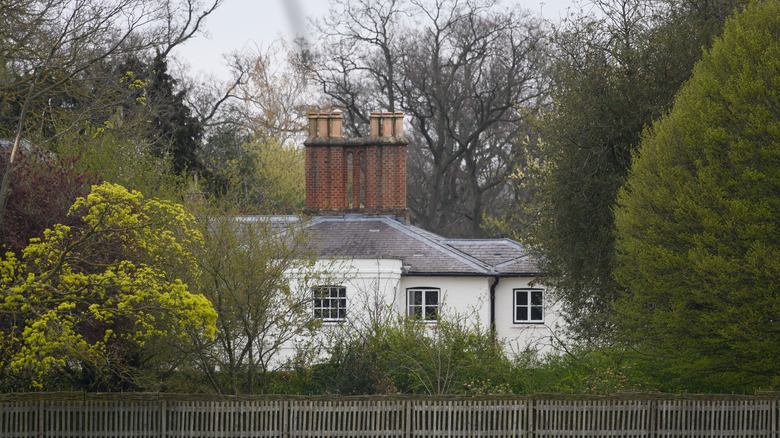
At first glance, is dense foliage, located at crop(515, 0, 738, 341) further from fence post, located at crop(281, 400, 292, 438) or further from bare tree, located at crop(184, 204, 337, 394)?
fence post, located at crop(281, 400, 292, 438)

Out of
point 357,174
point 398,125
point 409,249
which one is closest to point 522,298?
point 409,249

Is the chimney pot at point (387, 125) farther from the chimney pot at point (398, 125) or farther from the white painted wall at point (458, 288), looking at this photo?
the white painted wall at point (458, 288)

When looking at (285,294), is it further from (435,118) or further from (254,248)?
(435,118)

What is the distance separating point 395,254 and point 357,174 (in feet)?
14.1

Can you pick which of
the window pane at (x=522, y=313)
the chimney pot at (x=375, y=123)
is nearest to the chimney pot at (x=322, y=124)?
the chimney pot at (x=375, y=123)

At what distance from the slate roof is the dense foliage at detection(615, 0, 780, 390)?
284 inches

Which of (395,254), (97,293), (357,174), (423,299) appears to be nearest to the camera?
(97,293)

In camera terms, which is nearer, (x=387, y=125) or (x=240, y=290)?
(x=240, y=290)

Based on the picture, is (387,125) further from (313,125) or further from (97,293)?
(97,293)

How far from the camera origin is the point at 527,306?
23766 millimetres

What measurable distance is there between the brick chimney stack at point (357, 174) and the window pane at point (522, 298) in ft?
14.8

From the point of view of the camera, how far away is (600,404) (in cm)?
1341

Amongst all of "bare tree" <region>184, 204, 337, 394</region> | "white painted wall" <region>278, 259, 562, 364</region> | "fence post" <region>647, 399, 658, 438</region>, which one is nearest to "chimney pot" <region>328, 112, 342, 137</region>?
"white painted wall" <region>278, 259, 562, 364</region>

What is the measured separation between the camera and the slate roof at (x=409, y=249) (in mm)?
22719
